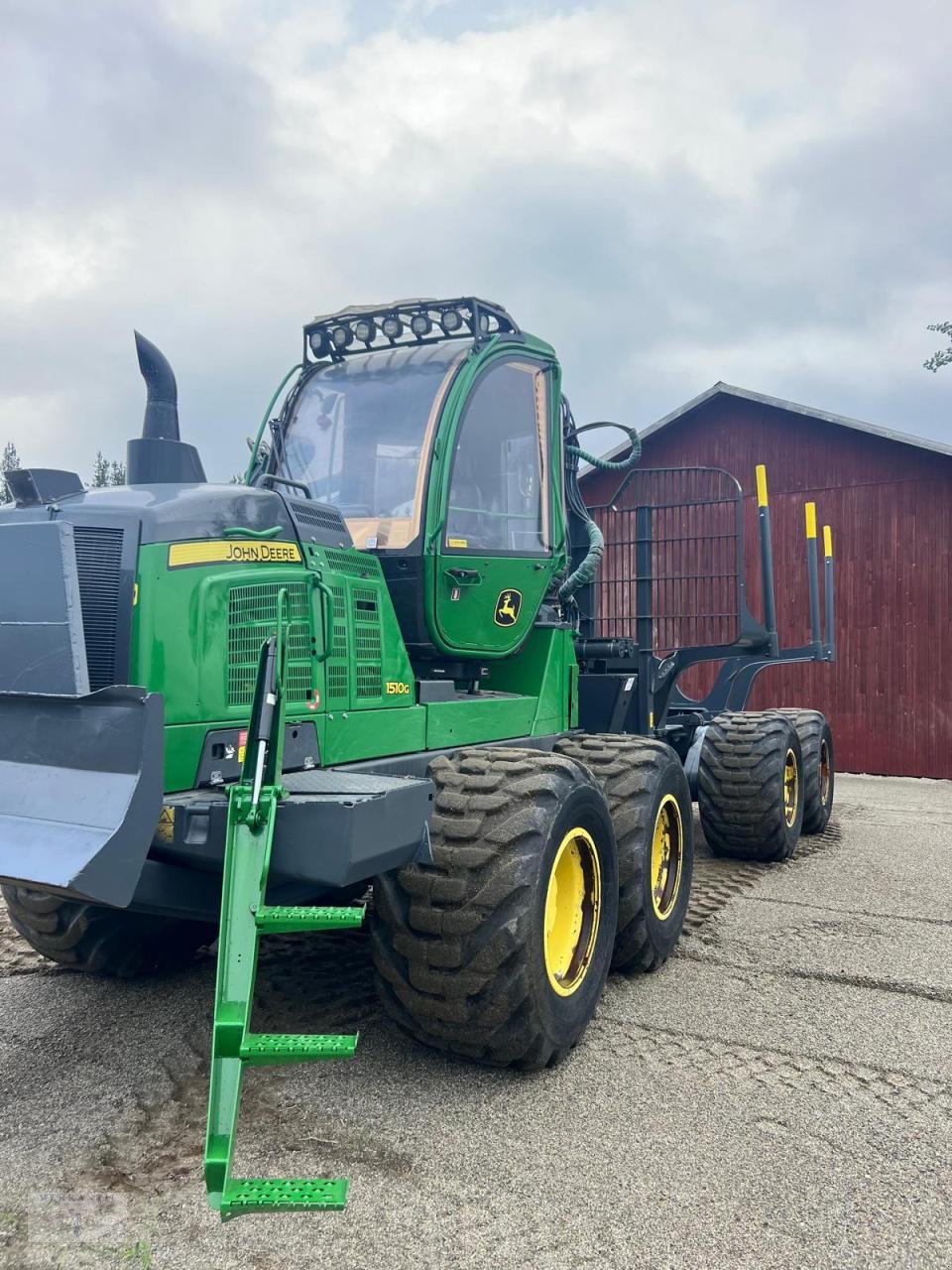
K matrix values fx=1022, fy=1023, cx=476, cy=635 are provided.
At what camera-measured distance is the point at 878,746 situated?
13297 mm

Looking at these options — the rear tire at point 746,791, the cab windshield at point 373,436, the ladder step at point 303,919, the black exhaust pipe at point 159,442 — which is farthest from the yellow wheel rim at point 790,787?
the ladder step at point 303,919

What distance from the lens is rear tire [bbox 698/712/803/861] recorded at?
7223 millimetres

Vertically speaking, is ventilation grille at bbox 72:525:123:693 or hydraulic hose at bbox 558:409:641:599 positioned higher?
hydraulic hose at bbox 558:409:641:599

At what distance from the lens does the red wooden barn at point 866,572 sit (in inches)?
509

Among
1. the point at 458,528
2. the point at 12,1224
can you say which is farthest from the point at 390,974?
the point at 458,528

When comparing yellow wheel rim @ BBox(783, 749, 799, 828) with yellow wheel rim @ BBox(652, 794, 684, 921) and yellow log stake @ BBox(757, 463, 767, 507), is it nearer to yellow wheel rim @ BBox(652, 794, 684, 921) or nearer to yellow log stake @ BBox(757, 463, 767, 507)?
yellow log stake @ BBox(757, 463, 767, 507)

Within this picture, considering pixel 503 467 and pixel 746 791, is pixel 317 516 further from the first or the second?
pixel 746 791

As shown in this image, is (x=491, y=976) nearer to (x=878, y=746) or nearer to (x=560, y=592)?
(x=560, y=592)

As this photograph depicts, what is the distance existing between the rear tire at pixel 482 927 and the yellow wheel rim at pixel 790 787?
4.46 meters

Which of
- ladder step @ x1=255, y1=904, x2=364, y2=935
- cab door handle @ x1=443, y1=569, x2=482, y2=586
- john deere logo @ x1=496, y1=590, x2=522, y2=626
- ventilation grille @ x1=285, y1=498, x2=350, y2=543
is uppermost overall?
ventilation grille @ x1=285, y1=498, x2=350, y2=543

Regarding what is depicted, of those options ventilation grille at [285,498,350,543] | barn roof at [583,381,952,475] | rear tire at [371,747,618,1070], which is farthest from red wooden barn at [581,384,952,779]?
rear tire at [371,747,618,1070]

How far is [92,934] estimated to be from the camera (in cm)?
436

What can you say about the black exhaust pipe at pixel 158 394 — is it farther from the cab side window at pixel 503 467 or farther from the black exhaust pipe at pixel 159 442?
the cab side window at pixel 503 467

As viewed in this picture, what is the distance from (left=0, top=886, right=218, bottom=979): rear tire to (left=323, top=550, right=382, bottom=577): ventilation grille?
163cm
